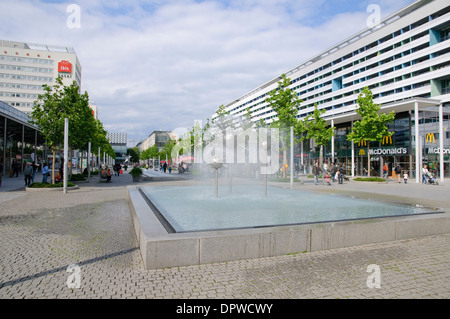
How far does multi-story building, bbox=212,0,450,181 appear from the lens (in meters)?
32.3

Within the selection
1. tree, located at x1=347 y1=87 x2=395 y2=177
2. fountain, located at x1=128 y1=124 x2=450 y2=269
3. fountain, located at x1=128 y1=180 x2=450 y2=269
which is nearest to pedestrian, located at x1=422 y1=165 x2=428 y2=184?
tree, located at x1=347 y1=87 x2=395 y2=177

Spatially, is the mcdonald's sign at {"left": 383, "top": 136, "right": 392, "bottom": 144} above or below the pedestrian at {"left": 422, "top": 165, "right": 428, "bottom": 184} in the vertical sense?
above

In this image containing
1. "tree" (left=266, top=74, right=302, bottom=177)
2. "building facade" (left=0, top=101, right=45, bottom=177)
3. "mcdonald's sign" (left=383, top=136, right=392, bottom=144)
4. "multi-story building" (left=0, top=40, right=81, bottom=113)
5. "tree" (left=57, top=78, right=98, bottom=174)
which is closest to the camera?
"tree" (left=57, top=78, right=98, bottom=174)

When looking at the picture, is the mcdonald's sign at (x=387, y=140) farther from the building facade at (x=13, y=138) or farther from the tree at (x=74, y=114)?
the building facade at (x=13, y=138)

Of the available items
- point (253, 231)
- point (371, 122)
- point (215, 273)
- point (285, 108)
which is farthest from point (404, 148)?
point (215, 273)

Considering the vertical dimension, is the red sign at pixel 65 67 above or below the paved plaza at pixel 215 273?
above

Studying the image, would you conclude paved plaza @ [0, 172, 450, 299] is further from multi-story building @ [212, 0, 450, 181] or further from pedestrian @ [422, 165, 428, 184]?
multi-story building @ [212, 0, 450, 181]

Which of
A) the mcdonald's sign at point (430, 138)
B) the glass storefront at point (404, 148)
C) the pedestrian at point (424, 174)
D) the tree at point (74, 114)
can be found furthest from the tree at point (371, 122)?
the tree at point (74, 114)

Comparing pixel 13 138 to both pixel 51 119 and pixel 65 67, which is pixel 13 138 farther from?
pixel 65 67

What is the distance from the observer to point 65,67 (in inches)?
3585

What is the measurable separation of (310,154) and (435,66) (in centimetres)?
2411

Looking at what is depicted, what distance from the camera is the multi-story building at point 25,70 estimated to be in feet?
270

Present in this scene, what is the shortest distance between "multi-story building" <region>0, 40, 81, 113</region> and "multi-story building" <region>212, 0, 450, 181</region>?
6655cm

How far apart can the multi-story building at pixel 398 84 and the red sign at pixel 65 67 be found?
66.0 meters
